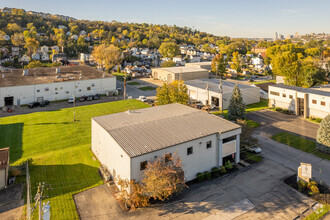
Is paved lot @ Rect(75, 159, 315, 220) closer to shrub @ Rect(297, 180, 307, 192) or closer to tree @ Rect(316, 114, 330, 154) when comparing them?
shrub @ Rect(297, 180, 307, 192)

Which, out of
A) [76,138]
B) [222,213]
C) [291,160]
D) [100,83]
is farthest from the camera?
[100,83]

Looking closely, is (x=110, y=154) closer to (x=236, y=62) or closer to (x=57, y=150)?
(x=57, y=150)

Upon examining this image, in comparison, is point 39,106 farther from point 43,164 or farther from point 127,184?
point 127,184

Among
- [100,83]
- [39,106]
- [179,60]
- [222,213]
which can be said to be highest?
[179,60]

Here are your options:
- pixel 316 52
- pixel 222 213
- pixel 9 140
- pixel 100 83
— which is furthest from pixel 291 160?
pixel 316 52

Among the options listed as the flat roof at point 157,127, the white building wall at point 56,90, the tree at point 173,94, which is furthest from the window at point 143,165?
the white building wall at point 56,90

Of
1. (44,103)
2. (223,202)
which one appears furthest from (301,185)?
(44,103)

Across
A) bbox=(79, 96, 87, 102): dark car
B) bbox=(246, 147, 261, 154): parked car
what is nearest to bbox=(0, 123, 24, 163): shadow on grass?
bbox=(79, 96, 87, 102): dark car
